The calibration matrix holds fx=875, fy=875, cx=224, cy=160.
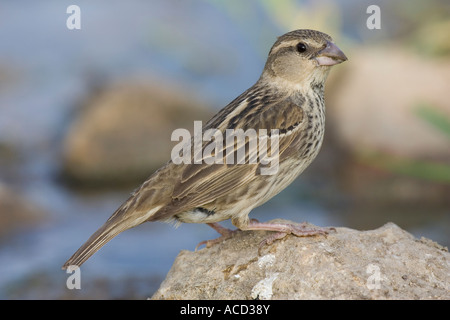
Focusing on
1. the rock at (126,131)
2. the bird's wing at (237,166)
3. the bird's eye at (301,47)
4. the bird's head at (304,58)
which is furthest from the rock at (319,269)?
the rock at (126,131)

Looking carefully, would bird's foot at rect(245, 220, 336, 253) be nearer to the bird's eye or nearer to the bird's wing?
the bird's wing

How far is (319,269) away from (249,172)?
1041mm

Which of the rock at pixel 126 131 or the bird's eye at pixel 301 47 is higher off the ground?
the rock at pixel 126 131

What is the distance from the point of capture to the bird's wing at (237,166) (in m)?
6.05

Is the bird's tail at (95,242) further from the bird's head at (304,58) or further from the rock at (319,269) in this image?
the bird's head at (304,58)

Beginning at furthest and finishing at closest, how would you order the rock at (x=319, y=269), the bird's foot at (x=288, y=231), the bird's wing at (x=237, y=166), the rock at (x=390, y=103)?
the rock at (x=390, y=103), the bird's wing at (x=237, y=166), the bird's foot at (x=288, y=231), the rock at (x=319, y=269)

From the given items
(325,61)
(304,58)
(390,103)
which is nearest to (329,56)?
(325,61)

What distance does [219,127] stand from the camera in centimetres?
638

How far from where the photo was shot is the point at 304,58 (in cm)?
673

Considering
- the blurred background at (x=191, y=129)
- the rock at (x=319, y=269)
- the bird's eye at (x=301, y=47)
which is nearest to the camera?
the rock at (x=319, y=269)

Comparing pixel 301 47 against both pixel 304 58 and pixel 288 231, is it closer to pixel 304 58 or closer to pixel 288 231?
pixel 304 58

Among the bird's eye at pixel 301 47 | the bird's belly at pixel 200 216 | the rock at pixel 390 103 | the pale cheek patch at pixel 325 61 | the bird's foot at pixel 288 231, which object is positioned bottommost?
the bird's foot at pixel 288 231
